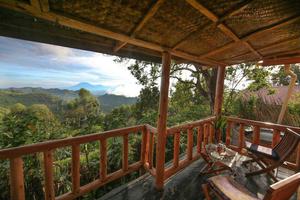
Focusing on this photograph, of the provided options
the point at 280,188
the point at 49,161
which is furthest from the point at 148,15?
the point at 49,161

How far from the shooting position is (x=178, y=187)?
7.93 feet

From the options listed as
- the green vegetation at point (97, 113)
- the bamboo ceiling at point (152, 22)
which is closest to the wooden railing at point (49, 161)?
the green vegetation at point (97, 113)

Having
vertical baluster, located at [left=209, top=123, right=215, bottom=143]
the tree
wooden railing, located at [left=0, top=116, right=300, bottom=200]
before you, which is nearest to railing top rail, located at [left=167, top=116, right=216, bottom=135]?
wooden railing, located at [left=0, top=116, right=300, bottom=200]

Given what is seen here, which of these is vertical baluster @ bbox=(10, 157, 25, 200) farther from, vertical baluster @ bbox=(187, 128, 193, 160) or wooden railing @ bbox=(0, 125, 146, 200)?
vertical baluster @ bbox=(187, 128, 193, 160)

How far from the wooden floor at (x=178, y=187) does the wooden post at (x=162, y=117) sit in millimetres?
172

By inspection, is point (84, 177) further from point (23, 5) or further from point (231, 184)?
point (23, 5)

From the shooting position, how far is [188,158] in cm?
309

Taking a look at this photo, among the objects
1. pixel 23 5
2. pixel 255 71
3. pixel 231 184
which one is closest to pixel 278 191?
pixel 231 184

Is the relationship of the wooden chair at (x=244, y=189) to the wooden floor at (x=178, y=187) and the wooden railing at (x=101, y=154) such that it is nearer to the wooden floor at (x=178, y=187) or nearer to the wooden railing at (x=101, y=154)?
the wooden floor at (x=178, y=187)

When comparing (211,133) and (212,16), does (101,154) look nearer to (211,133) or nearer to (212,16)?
(212,16)

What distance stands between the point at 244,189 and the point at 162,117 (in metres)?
1.34

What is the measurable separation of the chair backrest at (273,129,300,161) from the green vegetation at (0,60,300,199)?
3.55 ft

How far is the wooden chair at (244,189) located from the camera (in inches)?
43.5

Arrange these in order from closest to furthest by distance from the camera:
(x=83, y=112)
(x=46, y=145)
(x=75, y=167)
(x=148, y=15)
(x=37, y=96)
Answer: (x=148, y=15)
(x=46, y=145)
(x=75, y=167)
(x=37, y=96)
(x=83, y=112)
